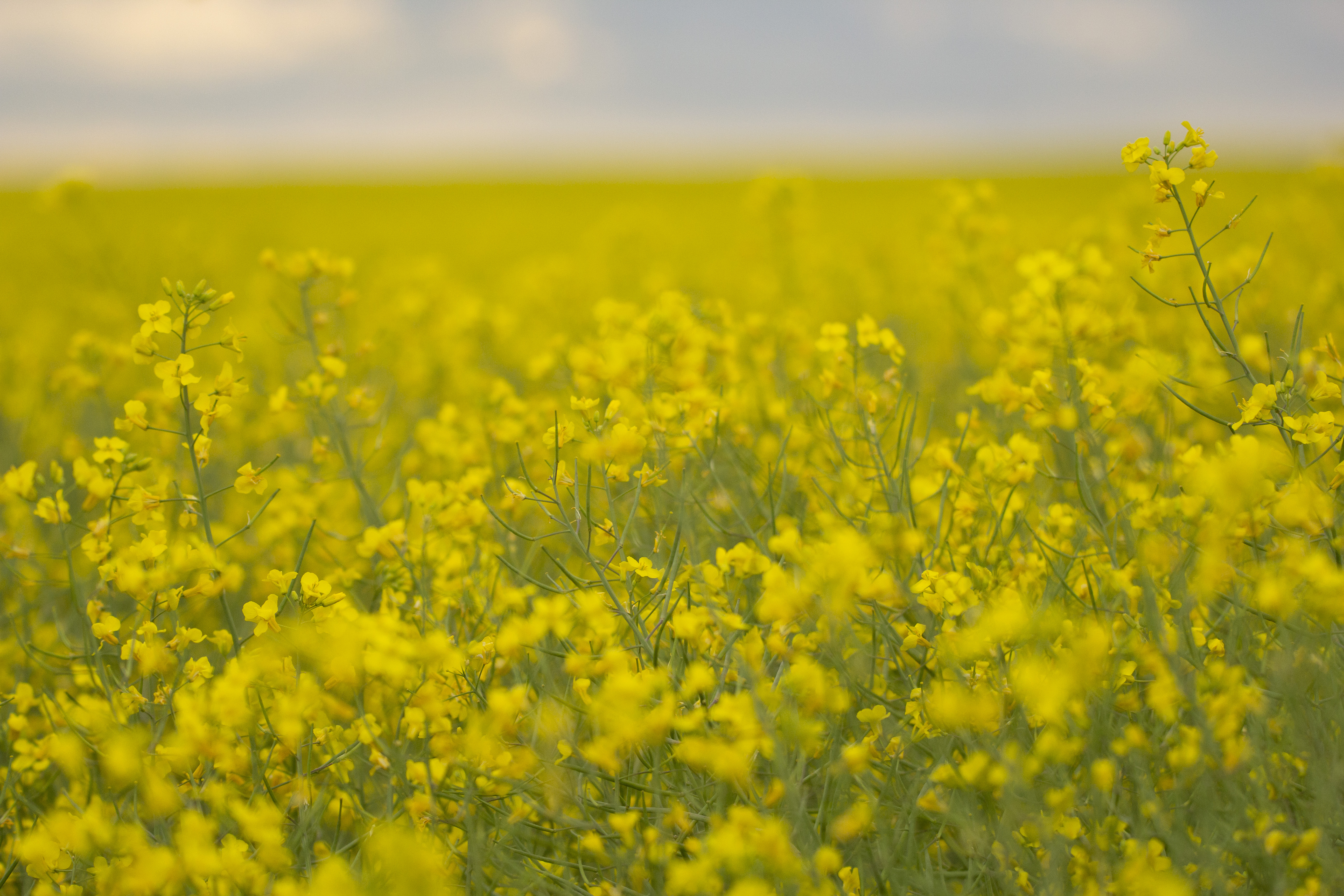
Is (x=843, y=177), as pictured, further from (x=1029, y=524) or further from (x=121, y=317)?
(x=1029, y=524)

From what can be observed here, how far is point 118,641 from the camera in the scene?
5.99ft

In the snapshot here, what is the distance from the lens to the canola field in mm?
1391

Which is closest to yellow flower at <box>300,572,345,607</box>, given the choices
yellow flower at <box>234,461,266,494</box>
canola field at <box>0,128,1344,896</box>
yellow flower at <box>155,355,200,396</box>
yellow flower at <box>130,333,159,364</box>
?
canola field at <box>0,128,1344,896</box>

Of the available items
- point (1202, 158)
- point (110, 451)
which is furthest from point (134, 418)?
point (1202, 158)

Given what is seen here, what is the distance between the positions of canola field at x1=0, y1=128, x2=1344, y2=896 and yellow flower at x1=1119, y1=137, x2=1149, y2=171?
1 cm

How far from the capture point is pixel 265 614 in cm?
170

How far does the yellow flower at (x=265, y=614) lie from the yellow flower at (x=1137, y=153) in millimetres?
2080

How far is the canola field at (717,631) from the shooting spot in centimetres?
139

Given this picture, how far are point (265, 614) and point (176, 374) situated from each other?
594mm

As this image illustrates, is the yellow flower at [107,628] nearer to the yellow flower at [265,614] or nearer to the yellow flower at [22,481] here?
the yellow flower at [265,614]

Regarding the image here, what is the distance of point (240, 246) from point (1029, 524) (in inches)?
382

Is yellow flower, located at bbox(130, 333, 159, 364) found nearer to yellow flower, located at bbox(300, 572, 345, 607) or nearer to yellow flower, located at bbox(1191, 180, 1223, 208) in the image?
yellow flower, located at bbox(300, 572, 345, 607)

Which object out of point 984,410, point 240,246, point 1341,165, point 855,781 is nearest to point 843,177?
point 240,246

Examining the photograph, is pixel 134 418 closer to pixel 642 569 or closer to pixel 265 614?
pixel 265 614
